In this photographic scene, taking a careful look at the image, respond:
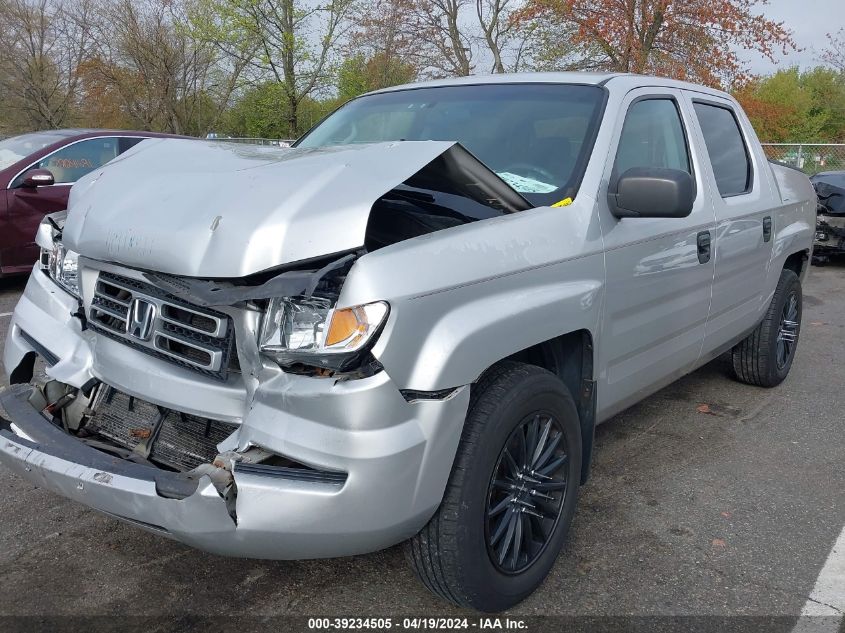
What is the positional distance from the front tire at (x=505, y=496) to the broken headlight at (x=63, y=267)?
148cm

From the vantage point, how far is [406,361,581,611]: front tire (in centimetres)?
222

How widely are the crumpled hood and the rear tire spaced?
3188 millimetres

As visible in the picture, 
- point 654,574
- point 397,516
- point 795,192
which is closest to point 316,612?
point 397,516

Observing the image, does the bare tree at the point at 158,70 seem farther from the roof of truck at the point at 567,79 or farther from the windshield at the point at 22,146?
the roof of truck at the point at 567,79

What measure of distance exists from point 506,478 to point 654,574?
78cm

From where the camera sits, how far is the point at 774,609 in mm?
2594

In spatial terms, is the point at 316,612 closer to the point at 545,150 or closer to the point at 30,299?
the point at 30,299

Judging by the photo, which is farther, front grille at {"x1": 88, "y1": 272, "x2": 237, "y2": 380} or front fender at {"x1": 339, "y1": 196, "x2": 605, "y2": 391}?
front grille at {"x1": 88, "y1": 272, "x2": 237, "y2": 380}

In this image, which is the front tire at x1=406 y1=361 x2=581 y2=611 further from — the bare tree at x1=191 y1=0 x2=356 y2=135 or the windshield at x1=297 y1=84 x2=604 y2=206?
the bare tree at x1=191 y1=0 x2=356 y2=135

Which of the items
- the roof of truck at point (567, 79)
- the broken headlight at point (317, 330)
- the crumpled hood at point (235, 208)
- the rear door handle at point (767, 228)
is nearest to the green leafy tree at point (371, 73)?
the rear door handle at point (767, 228)

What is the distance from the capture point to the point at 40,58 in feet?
88.0

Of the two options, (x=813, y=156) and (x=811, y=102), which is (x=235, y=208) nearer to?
(x=813, y=156)

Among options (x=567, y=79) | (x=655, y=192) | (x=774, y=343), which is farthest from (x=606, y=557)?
(x=774, y=343)

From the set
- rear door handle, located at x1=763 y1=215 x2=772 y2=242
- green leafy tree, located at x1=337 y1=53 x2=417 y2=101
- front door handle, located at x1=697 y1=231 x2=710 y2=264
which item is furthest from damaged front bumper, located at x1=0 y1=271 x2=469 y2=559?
green leafy tree, located at x1=337 y1=53 x2=417 y2=101
